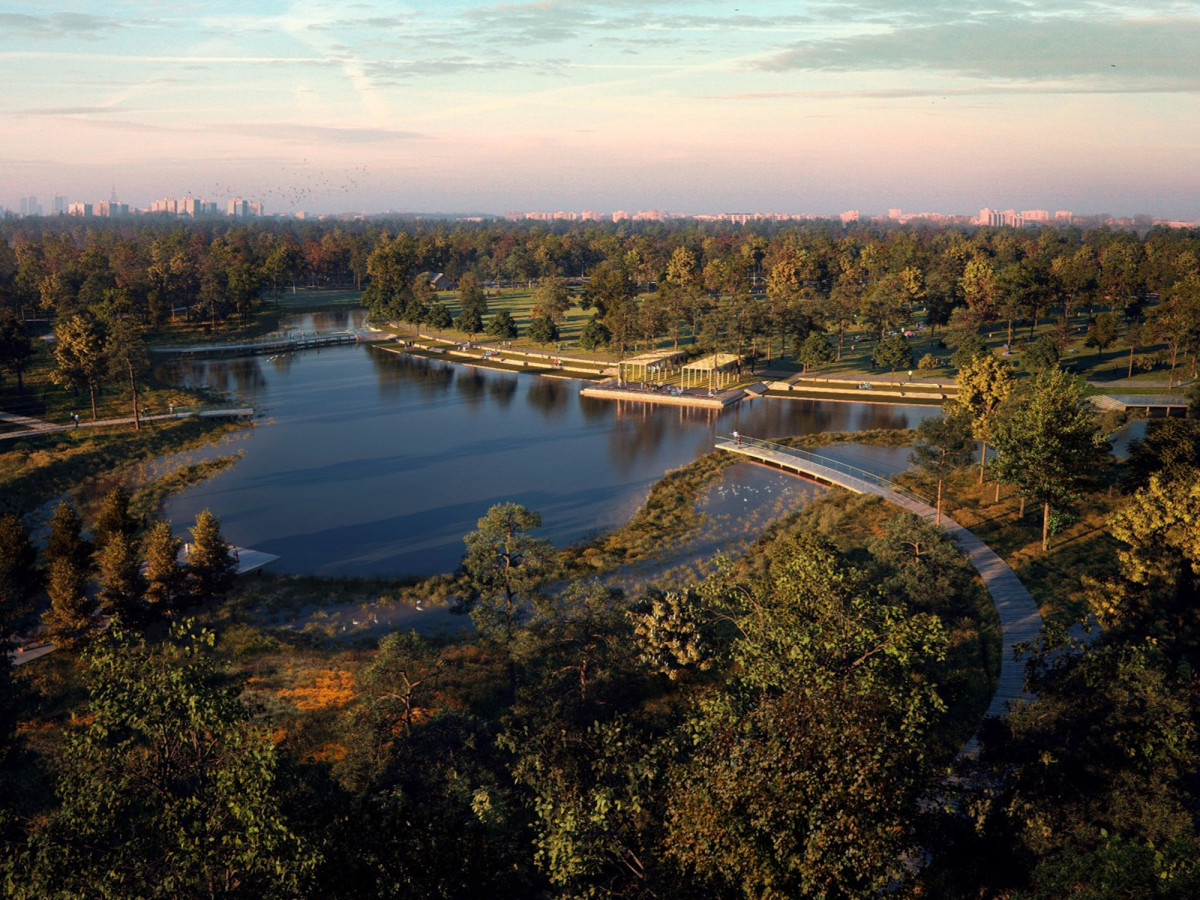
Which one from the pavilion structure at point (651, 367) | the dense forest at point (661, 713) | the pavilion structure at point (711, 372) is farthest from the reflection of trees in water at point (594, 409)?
the dense forest at point (661, 713)

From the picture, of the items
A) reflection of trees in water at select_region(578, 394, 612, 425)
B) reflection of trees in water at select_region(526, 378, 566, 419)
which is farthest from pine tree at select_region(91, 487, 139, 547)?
reflection of trees in water at select_region(526, 378, 566, 419)

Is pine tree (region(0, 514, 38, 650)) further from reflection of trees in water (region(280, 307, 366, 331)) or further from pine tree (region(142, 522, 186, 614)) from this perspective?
reflection of trees in water (region(280, 307, 366, 331))

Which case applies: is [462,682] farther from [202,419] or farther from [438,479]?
[202,419]

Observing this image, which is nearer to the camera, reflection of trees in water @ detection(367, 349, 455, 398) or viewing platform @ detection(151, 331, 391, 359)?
reflection of trees in water @ detection(367, 349, 455, 398)

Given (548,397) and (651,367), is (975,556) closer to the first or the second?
(651,367)

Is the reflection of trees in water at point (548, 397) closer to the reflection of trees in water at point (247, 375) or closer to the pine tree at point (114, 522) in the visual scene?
the reflection of trees in water at point (247, 375)

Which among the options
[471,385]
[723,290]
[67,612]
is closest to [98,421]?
[471,385]
